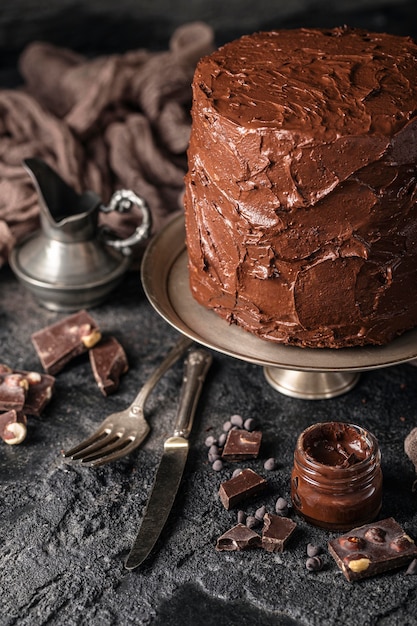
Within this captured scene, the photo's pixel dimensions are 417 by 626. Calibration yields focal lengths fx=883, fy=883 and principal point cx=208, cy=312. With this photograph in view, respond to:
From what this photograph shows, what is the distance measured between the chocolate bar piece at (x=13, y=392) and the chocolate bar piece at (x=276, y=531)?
707 mm

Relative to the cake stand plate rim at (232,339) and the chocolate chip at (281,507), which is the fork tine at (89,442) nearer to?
the cake stand plate rim at (232,339)

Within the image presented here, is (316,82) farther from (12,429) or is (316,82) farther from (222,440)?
(12,429)

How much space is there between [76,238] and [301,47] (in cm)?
87

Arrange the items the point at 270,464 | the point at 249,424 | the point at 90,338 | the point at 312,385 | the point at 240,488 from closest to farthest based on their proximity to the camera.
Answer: the point at 240,488 < the point at 270,464 < the point at 249,424 < the point at 312,385 < the point at 90,338

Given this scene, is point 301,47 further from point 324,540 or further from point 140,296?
point 324,540

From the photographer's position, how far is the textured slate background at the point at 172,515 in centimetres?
174

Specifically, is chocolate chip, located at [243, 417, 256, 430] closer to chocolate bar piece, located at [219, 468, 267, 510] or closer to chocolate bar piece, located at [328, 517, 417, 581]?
chocolate bar piece, located at [219, 468, 267, 510]

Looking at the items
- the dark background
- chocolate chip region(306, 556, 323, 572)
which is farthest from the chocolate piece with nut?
the dark background

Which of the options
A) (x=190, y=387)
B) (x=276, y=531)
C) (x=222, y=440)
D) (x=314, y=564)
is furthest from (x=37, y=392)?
(x=314, y=564)

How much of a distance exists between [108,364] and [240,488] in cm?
58

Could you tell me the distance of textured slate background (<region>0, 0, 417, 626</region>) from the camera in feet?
5.70

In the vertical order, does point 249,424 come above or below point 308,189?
below

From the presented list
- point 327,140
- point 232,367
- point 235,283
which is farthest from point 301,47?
point 232,367

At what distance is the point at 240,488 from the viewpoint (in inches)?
76.8
